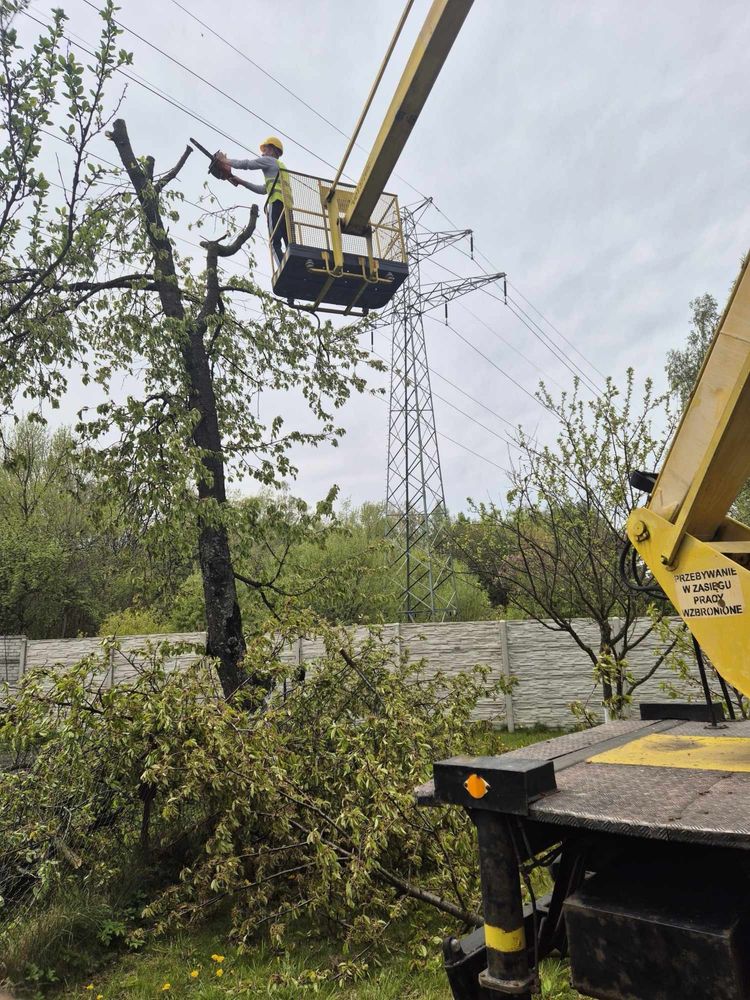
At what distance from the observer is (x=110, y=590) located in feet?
72.0

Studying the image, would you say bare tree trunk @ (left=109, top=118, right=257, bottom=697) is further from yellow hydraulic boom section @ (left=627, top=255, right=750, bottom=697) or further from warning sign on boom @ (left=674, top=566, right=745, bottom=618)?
warning sign on boom @ (left=674, top=566, right=745, bottom=618)

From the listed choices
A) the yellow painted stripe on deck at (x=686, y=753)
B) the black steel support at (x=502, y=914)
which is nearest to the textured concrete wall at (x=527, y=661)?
the yellow painted stripe on deck at (x=686, y=753)

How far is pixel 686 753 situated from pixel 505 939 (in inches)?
43.5

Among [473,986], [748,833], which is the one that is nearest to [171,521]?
[473,986]

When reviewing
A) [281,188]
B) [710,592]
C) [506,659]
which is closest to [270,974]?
[710,592]

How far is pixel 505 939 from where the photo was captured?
2105 millimetres

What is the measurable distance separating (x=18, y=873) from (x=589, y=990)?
384 cm

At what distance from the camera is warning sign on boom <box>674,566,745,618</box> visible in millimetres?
2674

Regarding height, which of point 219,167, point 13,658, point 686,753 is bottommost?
point 686,753

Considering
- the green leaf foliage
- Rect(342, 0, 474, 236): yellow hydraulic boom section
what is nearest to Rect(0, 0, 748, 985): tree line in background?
the green leaf foliage

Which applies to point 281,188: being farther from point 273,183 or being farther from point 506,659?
point 506,659

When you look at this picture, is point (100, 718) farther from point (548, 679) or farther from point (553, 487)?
point (548, 679)

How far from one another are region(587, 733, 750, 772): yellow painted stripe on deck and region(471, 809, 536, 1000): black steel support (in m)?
0.64

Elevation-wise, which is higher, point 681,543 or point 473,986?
point 681,543
